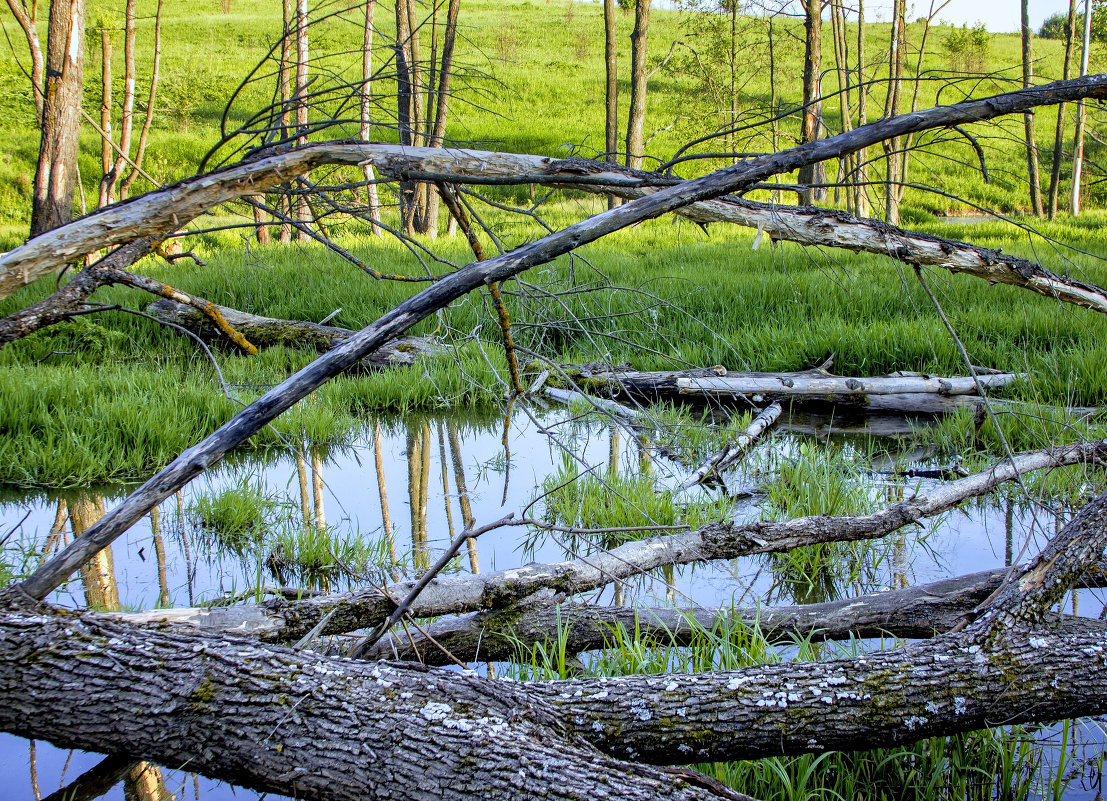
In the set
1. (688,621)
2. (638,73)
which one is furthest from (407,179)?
(638,73)

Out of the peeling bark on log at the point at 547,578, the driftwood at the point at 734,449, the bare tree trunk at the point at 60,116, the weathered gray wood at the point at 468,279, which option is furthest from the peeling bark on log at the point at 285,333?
the weathered gray wood at the point at 468,279

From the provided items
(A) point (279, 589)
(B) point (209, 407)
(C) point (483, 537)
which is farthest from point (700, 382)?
(A) point (279, 589)

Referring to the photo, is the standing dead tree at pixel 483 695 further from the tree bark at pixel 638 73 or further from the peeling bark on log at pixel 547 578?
the tree bark at pixel 638 73

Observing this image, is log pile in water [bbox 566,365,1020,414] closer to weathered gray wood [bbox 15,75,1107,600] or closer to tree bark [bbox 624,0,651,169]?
weathered gray wood [bbox 15,75,1107,600]

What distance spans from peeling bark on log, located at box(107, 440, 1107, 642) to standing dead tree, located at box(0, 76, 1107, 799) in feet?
1.40

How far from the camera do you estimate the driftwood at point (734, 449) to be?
4105 millimetres

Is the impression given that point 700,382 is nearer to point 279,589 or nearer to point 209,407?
point 209,407

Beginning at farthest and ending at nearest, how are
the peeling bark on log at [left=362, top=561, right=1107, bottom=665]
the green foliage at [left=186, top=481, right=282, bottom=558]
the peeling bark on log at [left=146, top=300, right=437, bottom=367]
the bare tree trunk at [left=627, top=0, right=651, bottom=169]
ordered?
1. the bare tree trunk at [left=627, top=0, right=651, bottom=169]
2. the peeling bark on log at [left=146, top=300, right=437, bottom=367]
3. the green foliage at [left=186, top=481, right=282, bottom=558]
4. the peeling bark on log at [left=362, top=561, right=1107, bottom=665]

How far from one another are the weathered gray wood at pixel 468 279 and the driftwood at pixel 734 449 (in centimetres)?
184

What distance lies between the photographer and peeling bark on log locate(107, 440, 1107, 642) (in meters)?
2.40

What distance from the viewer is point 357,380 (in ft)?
21.2

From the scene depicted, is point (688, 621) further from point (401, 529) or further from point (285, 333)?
point (285, 333)

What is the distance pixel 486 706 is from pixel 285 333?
20.3 ft

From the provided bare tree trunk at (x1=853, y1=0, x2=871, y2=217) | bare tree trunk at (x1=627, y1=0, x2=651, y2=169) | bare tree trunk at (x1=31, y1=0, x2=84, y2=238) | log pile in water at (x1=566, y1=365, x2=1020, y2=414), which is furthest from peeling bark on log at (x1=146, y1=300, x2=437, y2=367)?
bare tree trunk at (x1=627, y1=0, x2=651, y2=169)
